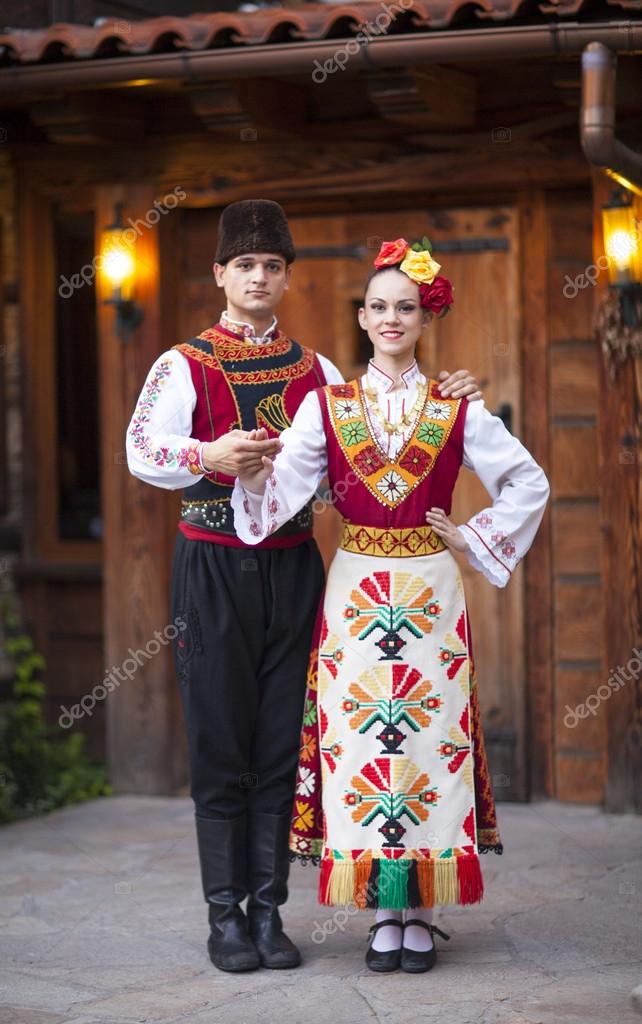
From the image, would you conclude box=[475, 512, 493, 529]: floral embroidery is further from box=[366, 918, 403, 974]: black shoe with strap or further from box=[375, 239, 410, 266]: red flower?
box=[366, 918, 403, 974]: black shoe with strap

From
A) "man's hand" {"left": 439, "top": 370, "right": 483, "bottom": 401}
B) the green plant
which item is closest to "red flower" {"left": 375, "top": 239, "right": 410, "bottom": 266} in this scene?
"man's hand" {"left": 439, "top": 370, "right": 483, "bottom": 401}

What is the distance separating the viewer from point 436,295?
3.87 m

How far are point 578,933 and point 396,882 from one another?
2.40 feet

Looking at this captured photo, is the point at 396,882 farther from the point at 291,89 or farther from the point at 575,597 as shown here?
the point at 291,89

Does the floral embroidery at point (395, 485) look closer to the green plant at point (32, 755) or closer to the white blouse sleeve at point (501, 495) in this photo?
the white blouse sleeve at point (501, 495)

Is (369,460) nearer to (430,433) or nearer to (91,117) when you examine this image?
(430,433)

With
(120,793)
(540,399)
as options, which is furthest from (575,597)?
(120,793)

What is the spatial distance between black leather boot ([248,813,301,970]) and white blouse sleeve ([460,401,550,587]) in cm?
90

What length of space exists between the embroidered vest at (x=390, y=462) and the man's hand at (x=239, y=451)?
198 mm

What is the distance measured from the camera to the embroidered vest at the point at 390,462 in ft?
12.6

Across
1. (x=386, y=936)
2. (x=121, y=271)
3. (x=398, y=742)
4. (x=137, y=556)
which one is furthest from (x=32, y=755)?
(x=398, y=742)

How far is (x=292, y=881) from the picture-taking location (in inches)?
196

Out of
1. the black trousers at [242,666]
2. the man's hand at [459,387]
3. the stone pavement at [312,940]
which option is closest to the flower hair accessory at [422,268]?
the man's hand at [459,387]

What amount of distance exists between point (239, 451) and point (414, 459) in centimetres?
46
